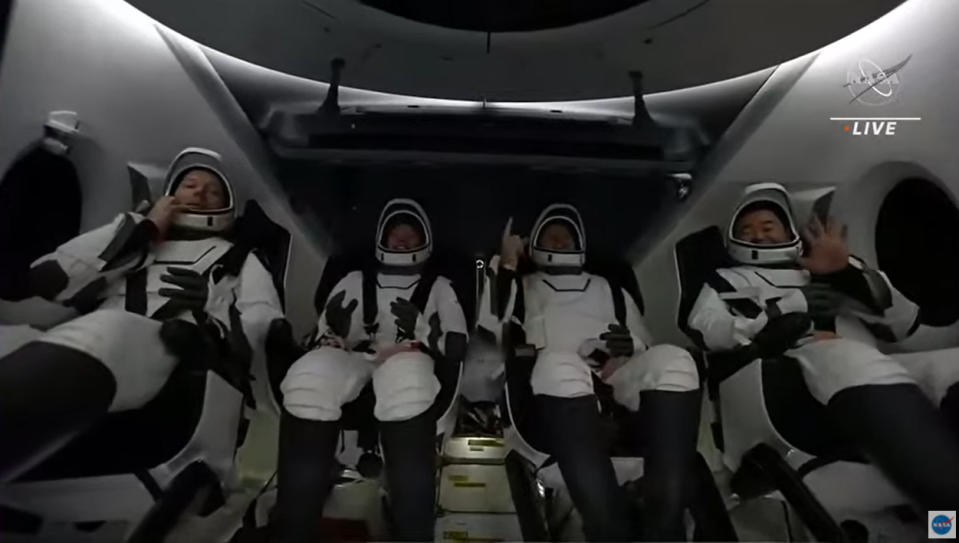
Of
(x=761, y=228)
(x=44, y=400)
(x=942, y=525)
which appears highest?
(x=761, y=228)

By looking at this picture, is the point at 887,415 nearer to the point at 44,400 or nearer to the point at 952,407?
the point at 952,407

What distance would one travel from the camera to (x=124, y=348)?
89cm

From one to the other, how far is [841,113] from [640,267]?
29 centimetres

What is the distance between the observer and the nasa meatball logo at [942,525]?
85cm

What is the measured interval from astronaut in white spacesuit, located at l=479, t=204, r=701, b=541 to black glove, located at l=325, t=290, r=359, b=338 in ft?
0.50

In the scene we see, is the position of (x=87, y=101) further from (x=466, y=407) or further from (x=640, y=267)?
(x=640, y=267)

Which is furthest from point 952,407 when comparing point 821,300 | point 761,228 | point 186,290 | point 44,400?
point 44,400

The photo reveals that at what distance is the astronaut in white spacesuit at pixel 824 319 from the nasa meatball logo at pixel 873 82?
14 cm

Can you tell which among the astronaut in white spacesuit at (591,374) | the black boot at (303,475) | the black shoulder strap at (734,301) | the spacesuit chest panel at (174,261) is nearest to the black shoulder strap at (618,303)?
the astronaut in white spacesuit at (591,374)

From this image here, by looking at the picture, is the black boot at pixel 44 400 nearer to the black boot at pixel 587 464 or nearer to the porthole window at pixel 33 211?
the porthole window at pixel 33 211

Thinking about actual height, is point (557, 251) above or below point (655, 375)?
above

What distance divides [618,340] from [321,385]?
1.12ft

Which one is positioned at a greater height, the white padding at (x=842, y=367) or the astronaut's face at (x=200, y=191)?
the astronaut's face at (x=200, y=191)

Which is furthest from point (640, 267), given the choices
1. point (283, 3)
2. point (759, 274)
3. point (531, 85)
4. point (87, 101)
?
point (87, 101)
